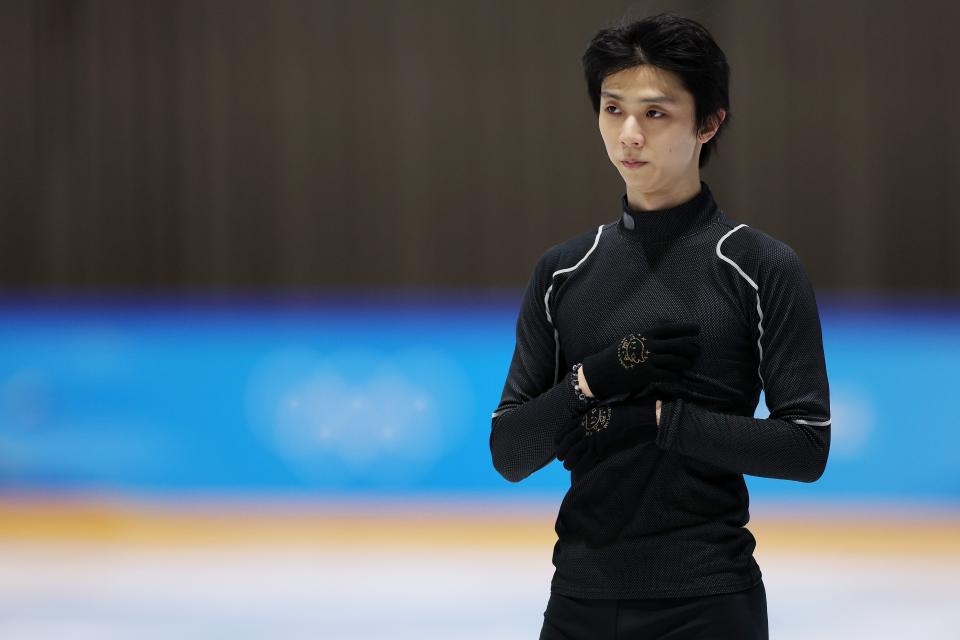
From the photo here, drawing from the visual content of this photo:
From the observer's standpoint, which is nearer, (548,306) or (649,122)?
(649,122)

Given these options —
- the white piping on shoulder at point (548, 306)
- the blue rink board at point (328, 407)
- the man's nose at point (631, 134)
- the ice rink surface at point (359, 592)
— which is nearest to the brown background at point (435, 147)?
the blue rink board at point (328, 407)

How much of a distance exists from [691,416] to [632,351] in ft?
0.37

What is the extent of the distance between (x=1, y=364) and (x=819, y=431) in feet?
18.3

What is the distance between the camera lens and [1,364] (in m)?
6.08

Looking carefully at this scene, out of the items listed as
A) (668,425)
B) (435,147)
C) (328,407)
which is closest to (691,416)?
(668,425)

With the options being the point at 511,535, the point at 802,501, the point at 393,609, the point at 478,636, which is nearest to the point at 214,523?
the point at 511,535

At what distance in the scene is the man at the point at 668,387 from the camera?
1.44 metres

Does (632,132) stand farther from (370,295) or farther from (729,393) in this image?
(370,295)

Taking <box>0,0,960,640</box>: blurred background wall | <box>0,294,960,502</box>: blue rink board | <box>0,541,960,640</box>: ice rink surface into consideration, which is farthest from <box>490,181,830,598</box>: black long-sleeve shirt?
<box>0,0,960,640</box>: blurred background wall

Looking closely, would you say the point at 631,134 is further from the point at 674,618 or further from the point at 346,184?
the point at 346,184

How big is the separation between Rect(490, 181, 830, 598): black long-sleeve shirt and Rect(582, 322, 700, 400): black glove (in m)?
0.04

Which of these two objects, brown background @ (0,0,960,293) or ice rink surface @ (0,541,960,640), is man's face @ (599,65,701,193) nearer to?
ice rink surface @ (0,541,960,640)

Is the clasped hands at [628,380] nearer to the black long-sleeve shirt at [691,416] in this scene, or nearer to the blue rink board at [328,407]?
the black long-sleeve shirt at [691,416]

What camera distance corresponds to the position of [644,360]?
4.68ft
